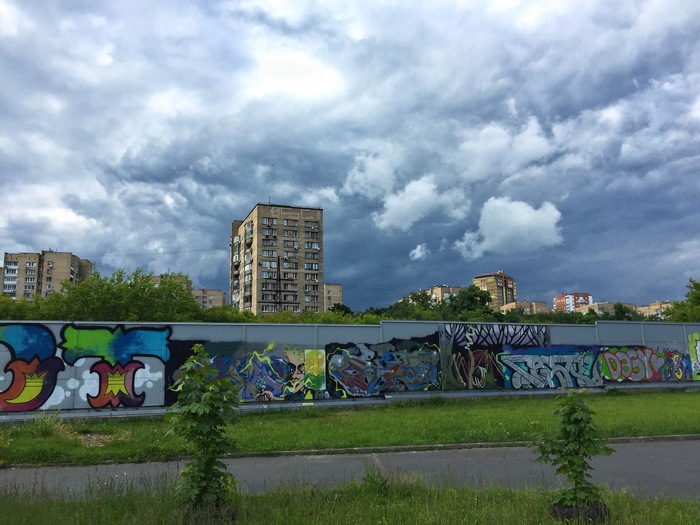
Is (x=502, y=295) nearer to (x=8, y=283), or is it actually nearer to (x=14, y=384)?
(x=8, y=283)

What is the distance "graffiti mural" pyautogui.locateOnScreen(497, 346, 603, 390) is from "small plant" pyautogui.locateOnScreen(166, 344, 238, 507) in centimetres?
1602

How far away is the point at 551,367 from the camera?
20562 millimetres

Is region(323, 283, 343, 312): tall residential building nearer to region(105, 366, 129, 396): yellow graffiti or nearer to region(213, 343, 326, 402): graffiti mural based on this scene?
region(213, 343, 326, 402): graffiti mural

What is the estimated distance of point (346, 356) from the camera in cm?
1794

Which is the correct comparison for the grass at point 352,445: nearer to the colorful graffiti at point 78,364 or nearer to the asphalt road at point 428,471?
the asphalt road at point 428,471

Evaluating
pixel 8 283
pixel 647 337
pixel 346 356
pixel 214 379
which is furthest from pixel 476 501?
pixel 8 283

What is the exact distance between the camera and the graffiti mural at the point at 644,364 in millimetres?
21562

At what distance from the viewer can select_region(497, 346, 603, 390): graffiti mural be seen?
1991 cm

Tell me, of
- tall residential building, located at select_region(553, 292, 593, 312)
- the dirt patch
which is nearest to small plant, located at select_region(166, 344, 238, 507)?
the dirt patch

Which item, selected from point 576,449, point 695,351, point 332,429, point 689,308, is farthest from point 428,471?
point 689,308

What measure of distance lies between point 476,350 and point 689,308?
31527 millimetres

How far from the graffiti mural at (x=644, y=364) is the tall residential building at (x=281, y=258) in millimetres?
80902

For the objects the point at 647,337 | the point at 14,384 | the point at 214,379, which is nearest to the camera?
the point at 214,379

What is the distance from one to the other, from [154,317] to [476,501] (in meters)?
35.6
